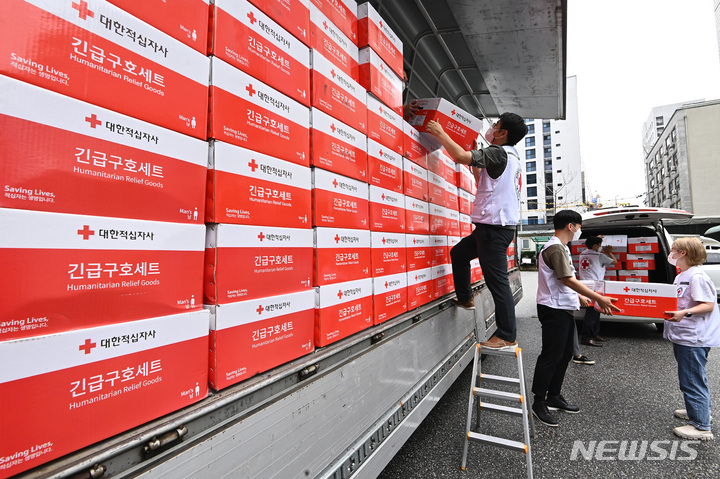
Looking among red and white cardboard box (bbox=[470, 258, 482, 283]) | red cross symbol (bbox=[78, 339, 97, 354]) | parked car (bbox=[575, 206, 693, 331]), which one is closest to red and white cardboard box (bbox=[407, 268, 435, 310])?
red and white cardboard box (bbox=[470, 258, 482, 283])

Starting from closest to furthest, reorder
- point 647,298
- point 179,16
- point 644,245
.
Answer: point 179,16
point 647,298
point 644,245

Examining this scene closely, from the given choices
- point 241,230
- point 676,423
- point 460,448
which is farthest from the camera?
point 676,423

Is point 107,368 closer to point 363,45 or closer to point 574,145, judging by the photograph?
point 363,45

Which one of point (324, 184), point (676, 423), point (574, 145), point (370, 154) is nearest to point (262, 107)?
point (324, 184)

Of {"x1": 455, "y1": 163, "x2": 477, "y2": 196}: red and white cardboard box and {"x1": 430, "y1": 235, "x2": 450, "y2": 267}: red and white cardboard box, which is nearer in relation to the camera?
{"x1": 430, "y1": 235, "x2": 450, "y2": 267}: red and white cardboard box

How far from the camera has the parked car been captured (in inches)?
206

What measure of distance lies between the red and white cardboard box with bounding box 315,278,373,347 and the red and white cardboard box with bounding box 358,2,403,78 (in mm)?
1631

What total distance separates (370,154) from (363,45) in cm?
77

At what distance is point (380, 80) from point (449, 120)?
0.85 metres

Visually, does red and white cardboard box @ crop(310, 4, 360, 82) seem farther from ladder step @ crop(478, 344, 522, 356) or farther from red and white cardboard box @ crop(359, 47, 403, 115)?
ladder step @ crop(478, 344, 522, 356)

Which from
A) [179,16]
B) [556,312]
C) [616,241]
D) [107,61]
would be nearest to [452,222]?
[556,312]

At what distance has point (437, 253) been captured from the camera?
3.12 m

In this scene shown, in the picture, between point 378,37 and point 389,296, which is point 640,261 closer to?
point 389,296

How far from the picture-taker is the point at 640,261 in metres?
5.77
